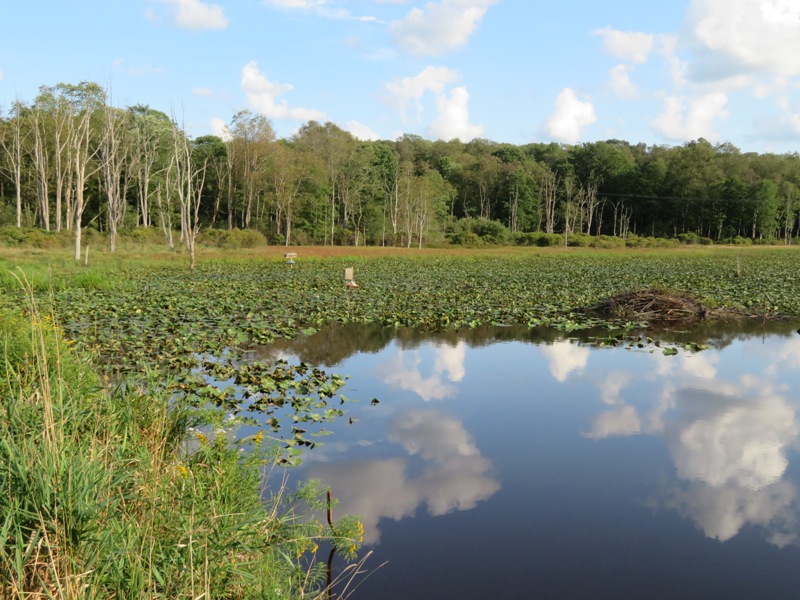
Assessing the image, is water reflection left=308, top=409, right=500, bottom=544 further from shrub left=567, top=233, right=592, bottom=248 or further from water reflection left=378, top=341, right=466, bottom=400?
shrub left=567, top=233, right=592, bottom=248

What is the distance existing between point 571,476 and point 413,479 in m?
1.51

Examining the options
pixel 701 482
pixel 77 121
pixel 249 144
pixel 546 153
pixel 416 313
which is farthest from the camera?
pixel 546 153

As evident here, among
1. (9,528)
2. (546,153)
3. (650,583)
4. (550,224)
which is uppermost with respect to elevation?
(546,153)

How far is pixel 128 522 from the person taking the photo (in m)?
3.10

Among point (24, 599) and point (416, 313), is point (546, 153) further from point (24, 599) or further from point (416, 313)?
point (24, 599)

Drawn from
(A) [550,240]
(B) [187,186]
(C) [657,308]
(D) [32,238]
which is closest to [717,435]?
(C) [657,308]

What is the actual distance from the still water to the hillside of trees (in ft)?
97.1

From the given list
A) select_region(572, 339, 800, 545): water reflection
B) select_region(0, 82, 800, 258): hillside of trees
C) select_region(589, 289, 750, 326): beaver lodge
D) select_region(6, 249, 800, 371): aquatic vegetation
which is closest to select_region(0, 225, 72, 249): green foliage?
select_region(0, 82, 800, 258): hillside of trees

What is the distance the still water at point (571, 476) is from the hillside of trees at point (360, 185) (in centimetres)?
2958

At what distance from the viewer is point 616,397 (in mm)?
8602

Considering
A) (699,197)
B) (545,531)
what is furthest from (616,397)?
(699,197)

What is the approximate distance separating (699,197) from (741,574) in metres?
71.1

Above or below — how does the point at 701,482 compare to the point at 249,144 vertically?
below

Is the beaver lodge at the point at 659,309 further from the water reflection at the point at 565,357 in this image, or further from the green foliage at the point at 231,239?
the green foliage at the point at 231,239
